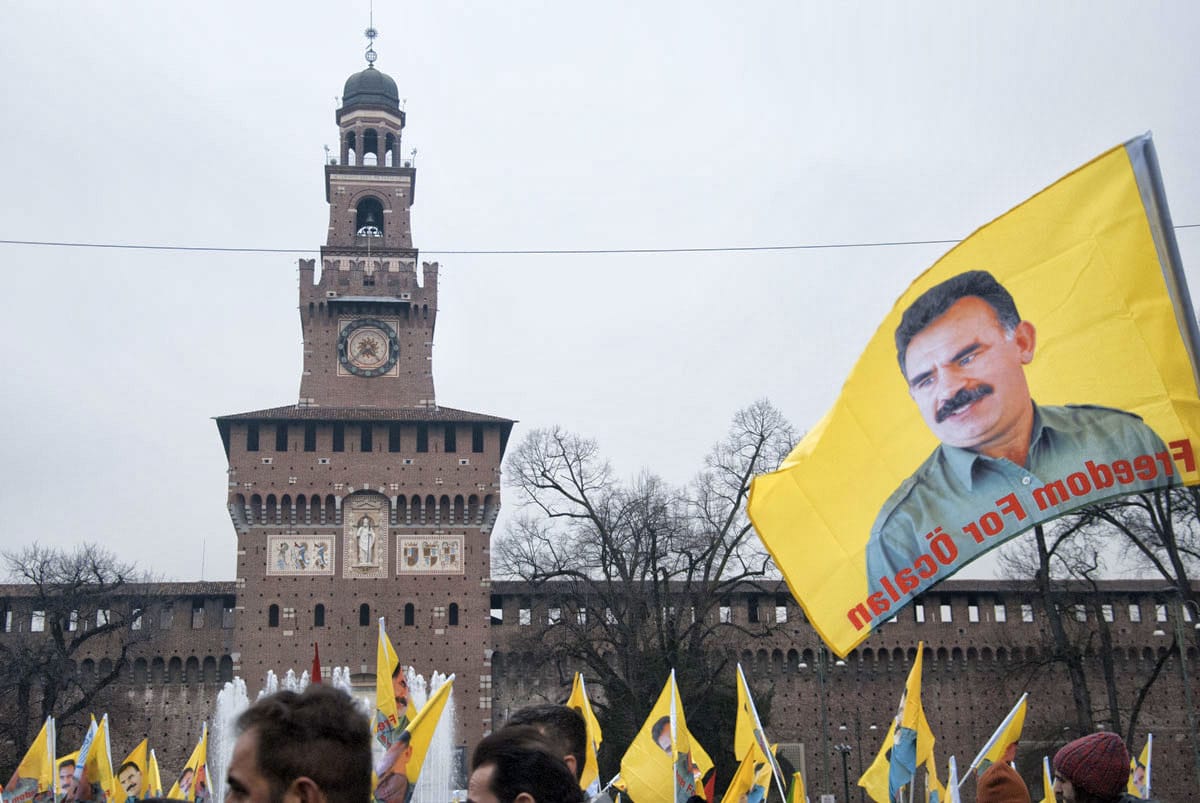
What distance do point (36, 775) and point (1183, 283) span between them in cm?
1596

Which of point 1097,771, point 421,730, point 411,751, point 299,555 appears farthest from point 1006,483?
point 299,555

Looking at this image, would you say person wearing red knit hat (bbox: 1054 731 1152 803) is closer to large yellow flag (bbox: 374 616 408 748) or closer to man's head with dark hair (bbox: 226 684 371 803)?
man's head with dark hair (bbox: 226 684 371 803)

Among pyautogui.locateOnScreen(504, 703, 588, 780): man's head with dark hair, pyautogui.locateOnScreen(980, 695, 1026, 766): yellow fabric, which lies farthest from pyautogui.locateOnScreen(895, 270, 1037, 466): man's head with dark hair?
pyautogui.locateOnScreen(980, 695, 1026, 766): yellow fabric

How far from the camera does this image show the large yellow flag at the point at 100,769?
18.1 m

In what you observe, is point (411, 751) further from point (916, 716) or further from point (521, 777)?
point (521, 777)

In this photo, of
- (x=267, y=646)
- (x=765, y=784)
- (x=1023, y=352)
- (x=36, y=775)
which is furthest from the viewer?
(x=267, y=646)

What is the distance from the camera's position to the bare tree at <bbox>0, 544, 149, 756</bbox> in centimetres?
4181

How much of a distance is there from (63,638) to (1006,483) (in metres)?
44.0

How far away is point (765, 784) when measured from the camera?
1638 centimetres

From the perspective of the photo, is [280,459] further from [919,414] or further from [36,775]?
[919,414]

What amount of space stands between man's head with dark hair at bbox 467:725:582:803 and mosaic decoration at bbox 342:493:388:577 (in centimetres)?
4238

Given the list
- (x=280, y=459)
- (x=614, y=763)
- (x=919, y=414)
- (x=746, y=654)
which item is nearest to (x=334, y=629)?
(x=280, y=459)

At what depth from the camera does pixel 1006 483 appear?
19.0 feet

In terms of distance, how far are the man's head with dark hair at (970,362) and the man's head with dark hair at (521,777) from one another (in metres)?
2.88
